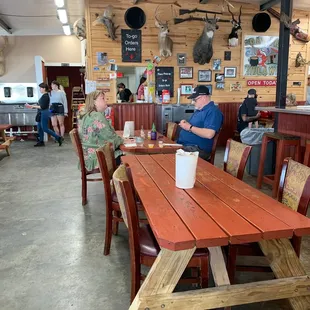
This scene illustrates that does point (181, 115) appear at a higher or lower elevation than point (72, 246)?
higher

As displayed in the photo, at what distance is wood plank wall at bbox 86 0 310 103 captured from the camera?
22.6 ft

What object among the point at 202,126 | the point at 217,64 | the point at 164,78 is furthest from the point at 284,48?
the point at 164,78

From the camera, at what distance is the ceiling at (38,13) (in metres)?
7.36

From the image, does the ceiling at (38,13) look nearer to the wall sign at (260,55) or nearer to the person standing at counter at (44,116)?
the wall sign at (260,55)

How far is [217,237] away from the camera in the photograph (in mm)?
1330

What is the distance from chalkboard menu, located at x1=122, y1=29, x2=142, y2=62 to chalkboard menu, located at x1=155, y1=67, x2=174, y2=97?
0.55 meters

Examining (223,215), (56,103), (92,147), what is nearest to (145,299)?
(223,215)

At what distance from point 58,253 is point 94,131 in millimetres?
1427

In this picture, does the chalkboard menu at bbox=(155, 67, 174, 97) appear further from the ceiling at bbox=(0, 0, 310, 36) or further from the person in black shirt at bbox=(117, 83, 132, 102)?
the ceiling at bbox=(0, 0, 310, 36)

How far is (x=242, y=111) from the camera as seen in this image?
661 cm

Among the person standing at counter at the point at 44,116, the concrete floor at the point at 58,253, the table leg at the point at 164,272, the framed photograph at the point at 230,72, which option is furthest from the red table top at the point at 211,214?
the person standing at counter at the point at 44,116

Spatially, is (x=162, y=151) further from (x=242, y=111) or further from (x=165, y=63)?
(x=165, y=63)

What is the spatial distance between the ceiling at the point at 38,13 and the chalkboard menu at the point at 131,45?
65cm

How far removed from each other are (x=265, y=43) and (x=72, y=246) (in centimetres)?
668
